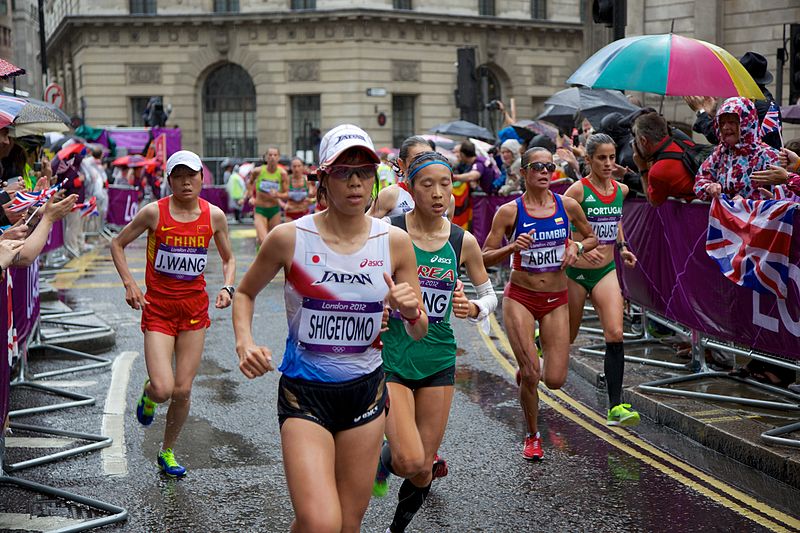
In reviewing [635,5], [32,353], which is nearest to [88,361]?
[32,353]

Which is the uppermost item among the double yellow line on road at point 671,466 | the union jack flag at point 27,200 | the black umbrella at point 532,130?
the black umbrella at point 532,130

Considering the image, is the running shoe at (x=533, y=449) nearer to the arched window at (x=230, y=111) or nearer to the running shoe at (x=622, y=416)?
the running shoe at (x=622, y=416)

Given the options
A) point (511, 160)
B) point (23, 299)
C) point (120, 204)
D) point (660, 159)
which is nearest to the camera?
point (23, 299)

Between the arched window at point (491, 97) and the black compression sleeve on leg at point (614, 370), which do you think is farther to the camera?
the arched window at point (491, 97)

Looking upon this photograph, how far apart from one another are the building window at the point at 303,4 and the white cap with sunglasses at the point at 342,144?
4549cm

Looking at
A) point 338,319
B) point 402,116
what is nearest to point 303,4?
point 402,116

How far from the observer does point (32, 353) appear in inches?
454

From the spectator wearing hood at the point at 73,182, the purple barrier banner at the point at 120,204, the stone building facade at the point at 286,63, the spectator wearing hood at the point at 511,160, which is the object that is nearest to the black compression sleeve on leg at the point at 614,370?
the spectator wearing hood at the point at 511,160

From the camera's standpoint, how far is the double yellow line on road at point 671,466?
611 cm

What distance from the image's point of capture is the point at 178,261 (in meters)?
7.52

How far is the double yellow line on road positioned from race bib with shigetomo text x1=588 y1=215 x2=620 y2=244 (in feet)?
4.53

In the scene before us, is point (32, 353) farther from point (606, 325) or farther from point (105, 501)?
point (606, 325)

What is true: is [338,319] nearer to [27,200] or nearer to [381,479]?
[381,479]

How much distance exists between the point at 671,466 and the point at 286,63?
43.2 meters
